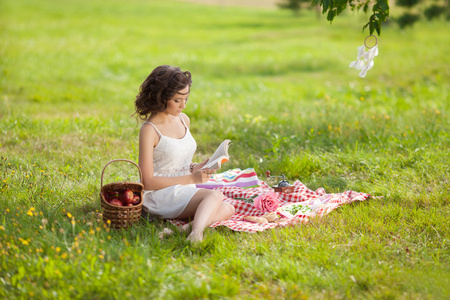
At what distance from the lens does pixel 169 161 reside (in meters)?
4.29

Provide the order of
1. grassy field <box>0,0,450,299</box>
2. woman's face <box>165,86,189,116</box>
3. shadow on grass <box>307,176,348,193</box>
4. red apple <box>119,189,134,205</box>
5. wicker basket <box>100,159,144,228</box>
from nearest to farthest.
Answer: grassy field <box>0,0,450,299</box> → wicker basket <box>100,159,144,228</box> → red apple <box>119,189,134,205</box> → woman's face <box>165,86,189,116</box> → shadow on grass <box>307,176,348,193</box>

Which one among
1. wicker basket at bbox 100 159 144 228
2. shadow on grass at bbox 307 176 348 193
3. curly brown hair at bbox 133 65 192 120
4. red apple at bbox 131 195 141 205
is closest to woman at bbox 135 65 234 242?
curly brown hair at bbox 133 65 192 120

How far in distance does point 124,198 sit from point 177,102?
93cm

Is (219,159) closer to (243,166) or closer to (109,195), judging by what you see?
(109,195)

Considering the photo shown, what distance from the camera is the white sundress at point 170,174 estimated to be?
4.14 metres

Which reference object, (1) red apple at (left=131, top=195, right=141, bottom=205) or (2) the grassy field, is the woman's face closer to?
(1) red apple at (left=131, top=195, right=141, bottom=205)

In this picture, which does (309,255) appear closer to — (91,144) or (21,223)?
(21,223)

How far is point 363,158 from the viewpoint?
571cm

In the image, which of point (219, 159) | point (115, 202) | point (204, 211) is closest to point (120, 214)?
point (115, 202)

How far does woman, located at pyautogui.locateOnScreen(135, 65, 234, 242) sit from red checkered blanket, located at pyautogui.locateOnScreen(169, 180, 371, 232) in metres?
0.14

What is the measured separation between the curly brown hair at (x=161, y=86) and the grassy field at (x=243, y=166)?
1023 millimetres

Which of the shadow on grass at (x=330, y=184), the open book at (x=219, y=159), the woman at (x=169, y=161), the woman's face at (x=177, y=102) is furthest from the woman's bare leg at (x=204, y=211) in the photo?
the shadow on grass at (x=330, y=184)

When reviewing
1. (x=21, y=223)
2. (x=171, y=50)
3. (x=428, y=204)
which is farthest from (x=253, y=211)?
(x=171, y=50)

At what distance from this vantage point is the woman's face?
13.5 feet
